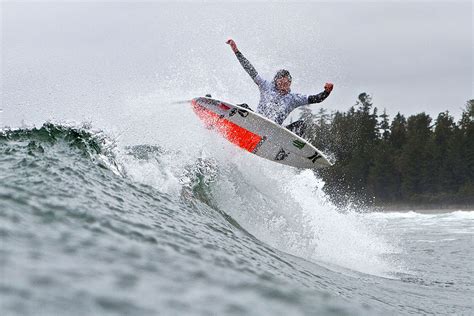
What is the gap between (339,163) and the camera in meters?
70.9

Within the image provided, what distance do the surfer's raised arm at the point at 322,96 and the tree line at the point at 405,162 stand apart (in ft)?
169

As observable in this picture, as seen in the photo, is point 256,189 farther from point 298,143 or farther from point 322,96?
point 322,96

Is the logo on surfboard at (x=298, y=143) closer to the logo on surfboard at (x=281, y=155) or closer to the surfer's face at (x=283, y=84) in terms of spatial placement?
the logo on surfboard at (x=281, y=155)

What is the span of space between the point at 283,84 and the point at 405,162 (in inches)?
2341

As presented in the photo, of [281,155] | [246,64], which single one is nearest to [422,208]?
[246,64]

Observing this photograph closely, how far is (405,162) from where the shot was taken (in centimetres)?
6775

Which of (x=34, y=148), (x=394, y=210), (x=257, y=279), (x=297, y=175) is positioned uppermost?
(x=394, y=210)

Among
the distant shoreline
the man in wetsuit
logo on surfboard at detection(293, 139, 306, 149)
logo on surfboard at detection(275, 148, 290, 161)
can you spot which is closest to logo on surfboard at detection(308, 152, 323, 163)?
logo on surfboard at detection(293, 139, 306, 149)

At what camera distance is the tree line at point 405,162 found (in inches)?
2608

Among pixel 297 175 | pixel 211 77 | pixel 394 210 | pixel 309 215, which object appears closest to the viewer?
pixel 309 215

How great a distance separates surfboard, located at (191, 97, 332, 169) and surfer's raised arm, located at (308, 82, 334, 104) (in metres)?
1.34

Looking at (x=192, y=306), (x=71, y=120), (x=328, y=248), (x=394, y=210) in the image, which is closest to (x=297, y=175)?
(x=328, y=248)

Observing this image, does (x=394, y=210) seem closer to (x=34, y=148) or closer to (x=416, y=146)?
(x=416, y=146)

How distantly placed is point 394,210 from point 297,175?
2174 inches
